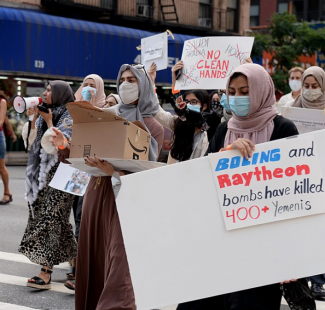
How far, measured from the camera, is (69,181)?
6.27m

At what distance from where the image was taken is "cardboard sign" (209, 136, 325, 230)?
3.62 metres

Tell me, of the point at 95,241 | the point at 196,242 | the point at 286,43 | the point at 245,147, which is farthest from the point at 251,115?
the point at 286,43

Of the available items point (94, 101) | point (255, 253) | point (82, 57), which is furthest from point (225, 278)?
point (82, 57)

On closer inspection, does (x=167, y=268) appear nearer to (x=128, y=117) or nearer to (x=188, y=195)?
(x=188, y=195)

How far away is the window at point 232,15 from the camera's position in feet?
105

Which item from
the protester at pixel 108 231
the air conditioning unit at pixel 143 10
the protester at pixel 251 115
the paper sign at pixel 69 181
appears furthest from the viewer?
the air conditioning unit at pixel 143 10

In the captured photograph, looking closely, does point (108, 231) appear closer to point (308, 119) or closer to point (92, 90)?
point (308, 119)

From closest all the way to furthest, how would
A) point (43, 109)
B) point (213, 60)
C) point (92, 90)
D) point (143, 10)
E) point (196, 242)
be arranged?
point (196, 242), point (43, 109), point (92, 90), point (213, 60), point (143, 10)

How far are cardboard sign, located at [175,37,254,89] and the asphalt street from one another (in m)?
2.32

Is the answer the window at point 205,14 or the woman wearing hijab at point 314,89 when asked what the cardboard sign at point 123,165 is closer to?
the woman wearing hijab at point 314,89

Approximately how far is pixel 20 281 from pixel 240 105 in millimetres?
3653

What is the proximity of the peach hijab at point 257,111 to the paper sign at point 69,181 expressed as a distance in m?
2.56

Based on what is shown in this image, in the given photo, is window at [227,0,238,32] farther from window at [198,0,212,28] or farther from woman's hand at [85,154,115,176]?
woman's hand at [85,154,115,176]

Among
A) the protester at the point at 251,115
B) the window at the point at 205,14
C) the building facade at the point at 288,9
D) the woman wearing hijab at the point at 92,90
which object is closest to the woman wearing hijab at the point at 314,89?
the woman wearing hijab at the point at 92,90
